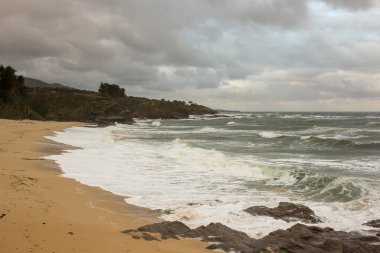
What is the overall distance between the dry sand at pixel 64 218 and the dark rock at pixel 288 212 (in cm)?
295

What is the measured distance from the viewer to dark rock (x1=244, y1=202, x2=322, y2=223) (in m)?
10.5

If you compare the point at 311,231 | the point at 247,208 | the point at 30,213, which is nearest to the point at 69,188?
the point at 30,213

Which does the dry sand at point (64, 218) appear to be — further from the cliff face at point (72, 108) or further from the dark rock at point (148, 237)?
the cliff face at point (72, 108)

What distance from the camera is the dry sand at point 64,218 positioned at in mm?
7359

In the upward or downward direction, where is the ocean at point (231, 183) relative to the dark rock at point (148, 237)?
downward

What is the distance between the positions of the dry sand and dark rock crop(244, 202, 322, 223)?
2.95 m

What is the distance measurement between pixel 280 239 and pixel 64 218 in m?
4.98

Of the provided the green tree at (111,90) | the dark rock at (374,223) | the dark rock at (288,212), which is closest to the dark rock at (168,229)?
the dark rock at (288,212)

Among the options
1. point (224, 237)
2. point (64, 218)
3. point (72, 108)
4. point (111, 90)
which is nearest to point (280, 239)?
point (224, 237)

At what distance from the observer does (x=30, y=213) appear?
9008 mm

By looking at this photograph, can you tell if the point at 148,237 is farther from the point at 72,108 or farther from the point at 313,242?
the point at 72,108

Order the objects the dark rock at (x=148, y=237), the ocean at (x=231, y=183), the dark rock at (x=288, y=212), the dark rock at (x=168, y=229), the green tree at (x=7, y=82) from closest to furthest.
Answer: the dark rock at (x=148, y=237)
the dark rock at (x=168, y=229)
the dark rock at (x=288, y=212)
the ocean at (x=231, y=183)
the green tree at (x=7, y=82)

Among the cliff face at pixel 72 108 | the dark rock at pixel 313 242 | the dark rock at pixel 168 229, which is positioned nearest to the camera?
the dark rock at pixel 313 242

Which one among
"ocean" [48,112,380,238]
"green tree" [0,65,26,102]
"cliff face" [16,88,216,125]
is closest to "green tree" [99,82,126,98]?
"cliff face" [16,88,216,125]
